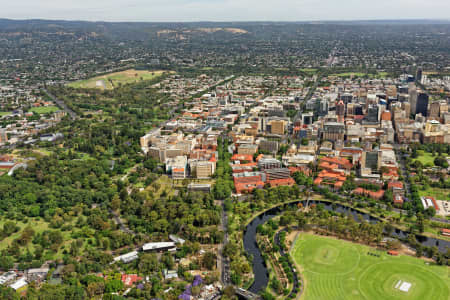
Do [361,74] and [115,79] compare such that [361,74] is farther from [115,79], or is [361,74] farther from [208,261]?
[208,261]

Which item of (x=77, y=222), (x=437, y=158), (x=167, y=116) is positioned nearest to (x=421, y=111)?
(x=437, y=158)

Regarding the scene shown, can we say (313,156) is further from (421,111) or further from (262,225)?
(421,111)

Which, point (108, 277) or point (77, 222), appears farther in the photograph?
point (77, 222)

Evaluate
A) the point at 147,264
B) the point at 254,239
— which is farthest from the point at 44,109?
the point at 254,239

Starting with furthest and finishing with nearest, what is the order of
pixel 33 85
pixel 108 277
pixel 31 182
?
pixel 33 85 → pixel 31 182 → pixel 108 277

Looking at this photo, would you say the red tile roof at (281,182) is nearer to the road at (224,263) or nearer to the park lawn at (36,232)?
the road at (224,263)

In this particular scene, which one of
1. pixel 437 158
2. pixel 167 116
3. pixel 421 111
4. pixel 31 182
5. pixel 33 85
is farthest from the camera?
pixel 33 85

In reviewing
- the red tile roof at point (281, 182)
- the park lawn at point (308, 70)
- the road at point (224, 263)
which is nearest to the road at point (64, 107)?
the red tile roof at point (281, 182)
